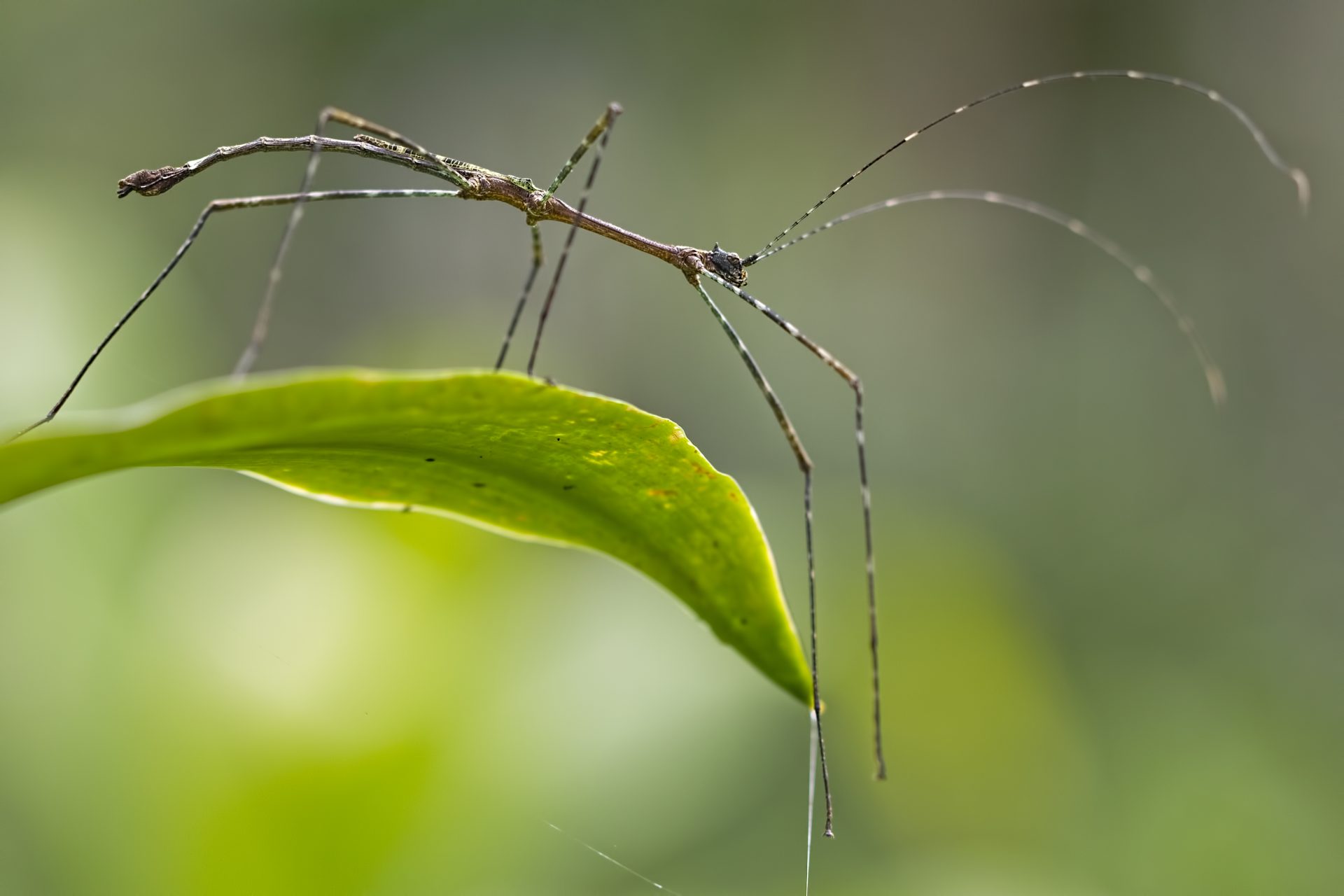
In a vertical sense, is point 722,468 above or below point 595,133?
above

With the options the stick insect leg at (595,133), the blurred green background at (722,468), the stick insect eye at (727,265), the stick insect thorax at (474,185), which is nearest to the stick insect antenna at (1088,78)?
the stick insect eye at (727,265)

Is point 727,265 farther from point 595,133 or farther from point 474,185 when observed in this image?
point 474,185

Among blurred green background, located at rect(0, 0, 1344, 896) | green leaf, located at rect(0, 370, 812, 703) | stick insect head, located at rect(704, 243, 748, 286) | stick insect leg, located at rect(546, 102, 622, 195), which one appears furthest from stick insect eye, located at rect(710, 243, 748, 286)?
green leaf, located at rect(0, 370, 812, 703)

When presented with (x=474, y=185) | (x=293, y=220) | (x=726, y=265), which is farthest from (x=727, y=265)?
(x=293, y=220)

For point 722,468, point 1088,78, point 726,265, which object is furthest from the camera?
point 722,468

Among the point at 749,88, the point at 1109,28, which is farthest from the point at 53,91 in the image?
the point at 1109,28

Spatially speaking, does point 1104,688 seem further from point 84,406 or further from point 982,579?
point 84,406

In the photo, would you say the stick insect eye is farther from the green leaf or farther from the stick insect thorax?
the green leaf
